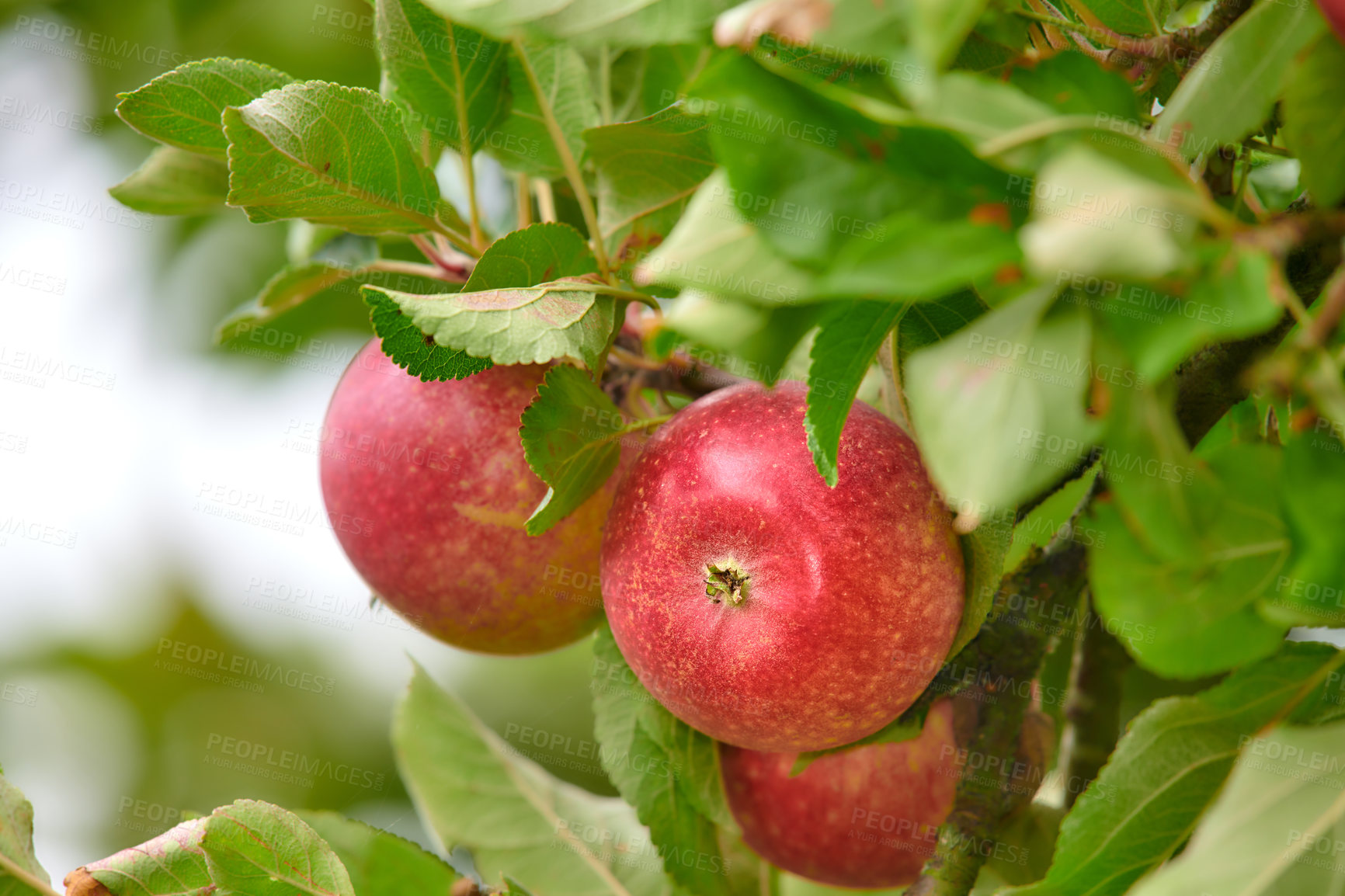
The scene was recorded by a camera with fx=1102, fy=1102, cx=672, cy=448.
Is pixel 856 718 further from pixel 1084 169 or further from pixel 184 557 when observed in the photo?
pixel 184 557

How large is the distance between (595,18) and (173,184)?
1.76 feet

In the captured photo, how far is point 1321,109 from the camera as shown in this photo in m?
0.45

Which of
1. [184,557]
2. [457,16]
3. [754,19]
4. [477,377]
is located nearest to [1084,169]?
[754,19]

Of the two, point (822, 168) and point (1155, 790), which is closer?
point (822, 168)

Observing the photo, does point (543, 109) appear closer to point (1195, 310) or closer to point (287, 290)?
point (287, 290)

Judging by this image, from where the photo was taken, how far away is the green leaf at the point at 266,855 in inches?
26.5

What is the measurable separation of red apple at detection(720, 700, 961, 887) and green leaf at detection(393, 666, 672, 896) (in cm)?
18

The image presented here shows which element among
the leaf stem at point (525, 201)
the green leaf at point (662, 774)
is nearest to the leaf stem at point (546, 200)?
the leaf stem at point (525, 201)

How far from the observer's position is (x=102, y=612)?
1973mm

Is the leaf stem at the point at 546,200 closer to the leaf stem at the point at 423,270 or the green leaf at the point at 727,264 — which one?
the leaf stem at the point at 423,270

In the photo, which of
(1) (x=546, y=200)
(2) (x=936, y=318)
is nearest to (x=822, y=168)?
(2) (x=936, y=318)

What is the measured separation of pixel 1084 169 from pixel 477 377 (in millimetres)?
490

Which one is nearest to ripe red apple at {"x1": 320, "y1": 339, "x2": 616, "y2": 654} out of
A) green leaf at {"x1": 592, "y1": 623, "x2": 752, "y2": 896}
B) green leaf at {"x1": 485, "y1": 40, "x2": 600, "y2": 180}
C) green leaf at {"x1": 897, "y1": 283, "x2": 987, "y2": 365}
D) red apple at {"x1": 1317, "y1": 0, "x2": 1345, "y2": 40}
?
green leaf at {"x1": 592, "y1": 623, "x2": 752, "y2": 896}

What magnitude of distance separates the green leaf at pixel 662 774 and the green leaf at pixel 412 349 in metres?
0.26
